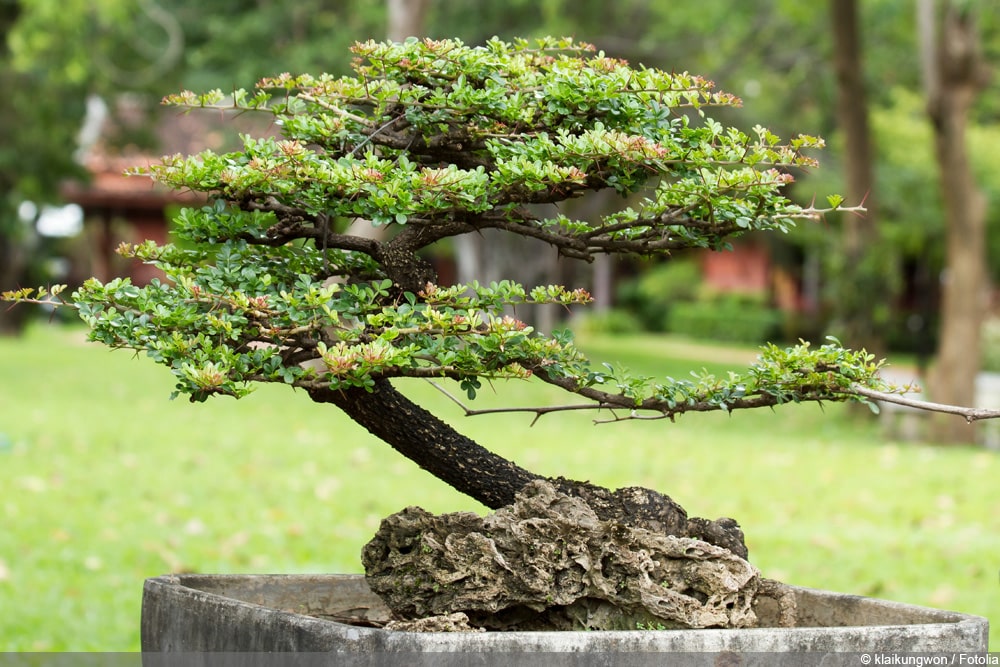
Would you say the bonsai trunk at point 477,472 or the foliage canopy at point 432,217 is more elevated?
the foliage canopy at point 432,217

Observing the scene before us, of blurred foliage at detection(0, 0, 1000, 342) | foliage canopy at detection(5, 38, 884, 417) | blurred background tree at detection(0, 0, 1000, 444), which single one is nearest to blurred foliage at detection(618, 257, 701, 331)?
blurred background tree at detection(0, 0, 1000, 444)

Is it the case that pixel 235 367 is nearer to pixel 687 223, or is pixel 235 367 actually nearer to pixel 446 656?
pixel 446 656

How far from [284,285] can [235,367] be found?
0.35 meters

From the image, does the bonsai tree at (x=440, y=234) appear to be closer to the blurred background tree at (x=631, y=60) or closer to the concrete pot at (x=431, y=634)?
the concrete pot at (x=431, y=634)

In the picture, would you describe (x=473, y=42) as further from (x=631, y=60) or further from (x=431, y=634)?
(x=431, y=634)

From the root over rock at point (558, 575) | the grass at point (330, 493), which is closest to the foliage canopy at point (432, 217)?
the root over rock at point (558, 575)

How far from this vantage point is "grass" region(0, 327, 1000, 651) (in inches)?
250

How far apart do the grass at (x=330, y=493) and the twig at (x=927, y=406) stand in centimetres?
310

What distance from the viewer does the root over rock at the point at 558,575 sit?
8.77 ft

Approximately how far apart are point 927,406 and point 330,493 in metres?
6.51

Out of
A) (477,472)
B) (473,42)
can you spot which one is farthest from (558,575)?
(473,42)

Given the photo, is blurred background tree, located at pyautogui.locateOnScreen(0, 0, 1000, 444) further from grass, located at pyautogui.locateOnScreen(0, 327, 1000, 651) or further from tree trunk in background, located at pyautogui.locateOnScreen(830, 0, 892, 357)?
grass, located at pyautogui.locateOnScreen(0, 327, 1000, 651)

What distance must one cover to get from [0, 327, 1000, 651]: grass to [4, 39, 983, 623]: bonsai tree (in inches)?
108

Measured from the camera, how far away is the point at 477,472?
10.0 ft
